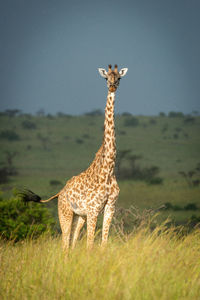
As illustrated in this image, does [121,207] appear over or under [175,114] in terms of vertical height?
under

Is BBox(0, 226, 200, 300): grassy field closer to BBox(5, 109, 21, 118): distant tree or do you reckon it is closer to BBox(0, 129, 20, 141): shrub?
BBox(0, 129, 20, 141): shrub

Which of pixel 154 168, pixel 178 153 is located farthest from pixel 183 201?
pixel 178 153

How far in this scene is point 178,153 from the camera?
167 feet

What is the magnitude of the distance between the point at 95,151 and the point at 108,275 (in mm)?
44764

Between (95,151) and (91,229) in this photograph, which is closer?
(91,229)

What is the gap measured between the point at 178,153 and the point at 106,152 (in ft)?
143

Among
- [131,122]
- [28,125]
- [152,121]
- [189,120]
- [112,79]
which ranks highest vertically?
[189,120]

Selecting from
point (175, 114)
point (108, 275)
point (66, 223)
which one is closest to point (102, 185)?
point (66, 223)

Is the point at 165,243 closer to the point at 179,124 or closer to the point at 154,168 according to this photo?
the point at 154,168

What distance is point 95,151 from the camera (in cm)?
5122

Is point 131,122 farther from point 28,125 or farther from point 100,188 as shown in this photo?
point 100,188

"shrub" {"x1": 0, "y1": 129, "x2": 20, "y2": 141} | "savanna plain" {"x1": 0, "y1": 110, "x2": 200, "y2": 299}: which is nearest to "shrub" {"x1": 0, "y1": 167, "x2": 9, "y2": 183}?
"savanna plain" {"x1": 0, "y1": 110, "x2": 200, "y2": 299}

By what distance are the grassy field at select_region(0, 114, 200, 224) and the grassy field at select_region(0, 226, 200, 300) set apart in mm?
18038

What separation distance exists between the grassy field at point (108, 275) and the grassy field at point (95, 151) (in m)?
18.0
